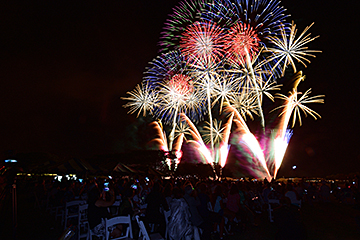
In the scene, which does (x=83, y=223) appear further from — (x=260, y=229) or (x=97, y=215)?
(x=260, y=229)

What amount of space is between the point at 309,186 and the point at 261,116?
960 centimetres

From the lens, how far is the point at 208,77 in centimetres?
2706

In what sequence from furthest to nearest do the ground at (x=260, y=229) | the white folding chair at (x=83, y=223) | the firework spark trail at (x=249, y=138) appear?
1. the firework spark trail at (x=249, y=138)
2. the ground at (x=260, y=229)
3. the white folding chair at (x=83, y=223)

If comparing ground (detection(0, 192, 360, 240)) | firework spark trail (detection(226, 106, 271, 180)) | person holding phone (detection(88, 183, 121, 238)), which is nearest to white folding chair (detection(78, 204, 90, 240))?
person holding phone (detection(88, 183, 121, 238))

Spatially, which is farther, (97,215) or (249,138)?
(249,138)

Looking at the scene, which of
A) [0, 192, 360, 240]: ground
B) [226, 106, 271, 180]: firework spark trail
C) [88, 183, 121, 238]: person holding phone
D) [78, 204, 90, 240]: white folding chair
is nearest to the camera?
[88, 183, 121, 238]: person holding phone

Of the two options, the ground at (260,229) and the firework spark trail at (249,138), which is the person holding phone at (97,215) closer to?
the ground at (260,229)

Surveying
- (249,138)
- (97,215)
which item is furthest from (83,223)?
(249,138)

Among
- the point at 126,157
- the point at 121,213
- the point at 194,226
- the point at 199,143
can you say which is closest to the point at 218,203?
the point at 194,226

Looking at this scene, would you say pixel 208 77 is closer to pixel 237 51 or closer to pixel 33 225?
pixel 237 51

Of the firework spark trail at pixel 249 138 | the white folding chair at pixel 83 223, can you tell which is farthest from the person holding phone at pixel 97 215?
the firework spark trail at pixel 249 138

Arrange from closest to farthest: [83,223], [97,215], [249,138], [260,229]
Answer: [97,215]
[83,223]
[260,229]
[249,138]

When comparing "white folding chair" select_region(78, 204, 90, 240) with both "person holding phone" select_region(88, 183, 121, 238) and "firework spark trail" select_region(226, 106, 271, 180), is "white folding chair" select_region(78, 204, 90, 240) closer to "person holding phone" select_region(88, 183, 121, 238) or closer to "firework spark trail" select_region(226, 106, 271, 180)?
"person holding phone" select_region(88, 183, 121, 238)

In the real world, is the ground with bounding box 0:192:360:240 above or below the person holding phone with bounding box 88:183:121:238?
below
